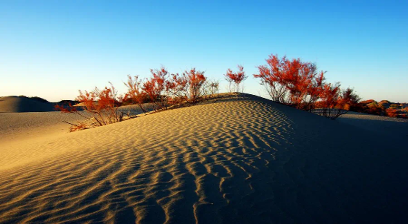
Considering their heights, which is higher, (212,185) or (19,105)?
(19,105)

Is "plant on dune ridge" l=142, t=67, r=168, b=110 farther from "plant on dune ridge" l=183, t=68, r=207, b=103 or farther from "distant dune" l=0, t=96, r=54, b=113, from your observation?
"distant dune" l=0, t=96, r=54, b=113

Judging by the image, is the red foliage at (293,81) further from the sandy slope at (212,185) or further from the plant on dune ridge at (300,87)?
the sandy slope at (212,185)

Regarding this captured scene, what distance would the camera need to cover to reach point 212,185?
3.23m

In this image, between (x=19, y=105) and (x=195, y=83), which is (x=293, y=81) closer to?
(x=195, y=83)

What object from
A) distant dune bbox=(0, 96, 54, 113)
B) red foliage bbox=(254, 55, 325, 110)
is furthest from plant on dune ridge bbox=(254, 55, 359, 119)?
distant dune bbox=(0, 96, 54, 113)

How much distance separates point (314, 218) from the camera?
2605mm

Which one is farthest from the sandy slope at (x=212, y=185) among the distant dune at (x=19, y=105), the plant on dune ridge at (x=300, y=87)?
the distant dune at (x=19, y=105)

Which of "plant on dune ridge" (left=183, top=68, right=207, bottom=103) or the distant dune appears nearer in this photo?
"plant on dune ridge" (left=183, top=68, right=207, bottom=103)

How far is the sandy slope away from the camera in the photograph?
2.54m

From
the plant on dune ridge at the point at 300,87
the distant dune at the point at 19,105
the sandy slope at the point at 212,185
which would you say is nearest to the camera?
the sandy slope at the point at 212,185

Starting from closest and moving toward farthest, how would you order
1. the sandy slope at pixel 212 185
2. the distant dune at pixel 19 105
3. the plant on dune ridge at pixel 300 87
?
the sandy slope at pixel 212 185 < the plant on dune ridge at pixel 300 87 < the distant dune at pixel 19 105

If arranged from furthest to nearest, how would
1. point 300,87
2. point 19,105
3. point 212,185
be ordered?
point 19,105, point 300,87, point 212,185

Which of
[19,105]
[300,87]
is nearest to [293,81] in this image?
[300,87]

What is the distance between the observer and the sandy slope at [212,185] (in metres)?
2.54
